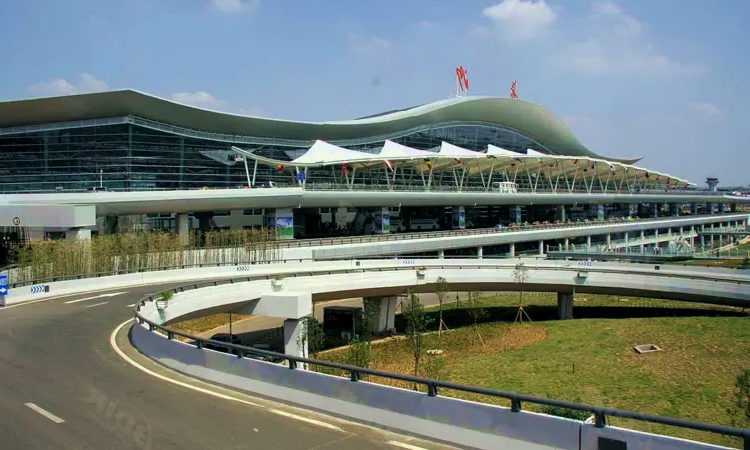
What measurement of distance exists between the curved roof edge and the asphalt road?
4332cm

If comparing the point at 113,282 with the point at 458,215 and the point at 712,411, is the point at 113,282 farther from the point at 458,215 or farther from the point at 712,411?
the point at 458,215

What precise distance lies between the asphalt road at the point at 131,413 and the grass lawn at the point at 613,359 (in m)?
6.42

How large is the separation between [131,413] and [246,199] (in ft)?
124

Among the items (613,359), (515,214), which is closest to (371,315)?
(613,359)

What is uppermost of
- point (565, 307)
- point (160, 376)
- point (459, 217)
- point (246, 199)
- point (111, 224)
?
point (246, 199)

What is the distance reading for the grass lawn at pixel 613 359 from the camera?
17328mm

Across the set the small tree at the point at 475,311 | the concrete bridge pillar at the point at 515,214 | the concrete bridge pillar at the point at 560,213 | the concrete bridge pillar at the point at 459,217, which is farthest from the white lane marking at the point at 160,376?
the concrete bridge pillar at the point at 560,213

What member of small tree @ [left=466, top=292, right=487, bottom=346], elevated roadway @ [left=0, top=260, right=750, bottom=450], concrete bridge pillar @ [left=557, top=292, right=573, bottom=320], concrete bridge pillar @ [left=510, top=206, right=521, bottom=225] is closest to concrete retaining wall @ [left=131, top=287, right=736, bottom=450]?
elevated roadway @ [left=0, top=260, right=750, bottom=450]

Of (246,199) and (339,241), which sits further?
(246,199)

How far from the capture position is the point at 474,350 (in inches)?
1083

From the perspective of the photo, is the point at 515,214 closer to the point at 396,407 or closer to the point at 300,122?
the point at 300,122

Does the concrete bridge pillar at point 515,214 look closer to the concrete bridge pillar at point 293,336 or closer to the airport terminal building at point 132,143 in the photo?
the airport terminal building at point 132,143

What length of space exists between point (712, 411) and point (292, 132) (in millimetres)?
63844

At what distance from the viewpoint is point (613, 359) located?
2288cm
